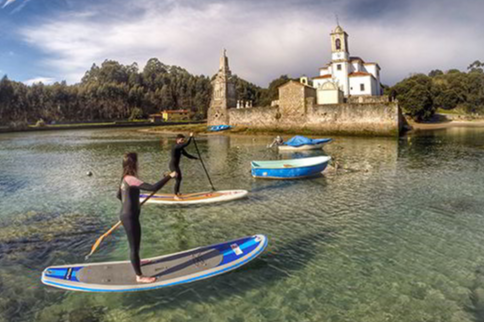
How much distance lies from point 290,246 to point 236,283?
2.42m

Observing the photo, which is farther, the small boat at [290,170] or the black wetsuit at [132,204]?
the small boat at [290,170]

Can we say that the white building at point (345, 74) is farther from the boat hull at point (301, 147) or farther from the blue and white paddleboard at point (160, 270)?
the blue and white paddleboard at point (160, 270)

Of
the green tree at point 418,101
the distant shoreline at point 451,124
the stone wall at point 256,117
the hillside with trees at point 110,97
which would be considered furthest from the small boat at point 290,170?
the hillside with trees at point 110,97

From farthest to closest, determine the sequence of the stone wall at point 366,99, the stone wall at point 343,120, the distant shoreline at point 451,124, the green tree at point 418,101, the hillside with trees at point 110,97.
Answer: the hillside with trees at point 110,97
the green tree at point 418,101
the distant shoreline at point 451,124
the stone wall at point 366,99
the stone wall at point 343,120

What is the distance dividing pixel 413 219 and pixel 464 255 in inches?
111

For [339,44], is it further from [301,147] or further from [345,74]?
[301,147]

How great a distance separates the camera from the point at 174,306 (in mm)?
6457

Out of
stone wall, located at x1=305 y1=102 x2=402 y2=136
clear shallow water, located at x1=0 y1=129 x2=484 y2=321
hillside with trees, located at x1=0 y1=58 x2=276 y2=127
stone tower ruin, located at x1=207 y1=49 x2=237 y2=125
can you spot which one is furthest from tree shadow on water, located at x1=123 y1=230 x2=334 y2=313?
hillside with trees, located at x1=0 y1=58 x2=276 y2=127

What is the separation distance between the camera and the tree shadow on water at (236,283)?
6629 millimetres

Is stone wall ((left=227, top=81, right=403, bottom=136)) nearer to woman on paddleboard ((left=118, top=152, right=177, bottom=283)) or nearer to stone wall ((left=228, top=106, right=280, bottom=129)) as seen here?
stone wall ((left=228, top=106, right=280, bottom=129))

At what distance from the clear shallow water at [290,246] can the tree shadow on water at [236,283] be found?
0.03 metres

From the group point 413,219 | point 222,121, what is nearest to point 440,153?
point 413,219

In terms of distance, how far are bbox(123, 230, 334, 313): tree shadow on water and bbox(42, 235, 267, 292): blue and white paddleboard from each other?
0.29 meters

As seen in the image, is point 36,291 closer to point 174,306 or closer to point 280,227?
point 174,306
